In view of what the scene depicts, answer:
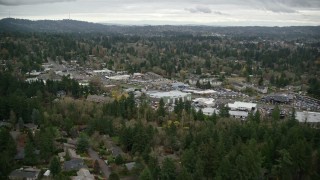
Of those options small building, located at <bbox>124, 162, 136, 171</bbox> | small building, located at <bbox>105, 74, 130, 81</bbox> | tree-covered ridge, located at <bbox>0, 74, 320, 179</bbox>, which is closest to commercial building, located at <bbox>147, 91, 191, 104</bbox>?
tree-covered ridge, located at <bbox>0, 74, 320, 179</bbox>

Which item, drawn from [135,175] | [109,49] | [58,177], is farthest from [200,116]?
[109,49]

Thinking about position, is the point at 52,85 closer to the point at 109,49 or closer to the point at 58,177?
the point at 58,177

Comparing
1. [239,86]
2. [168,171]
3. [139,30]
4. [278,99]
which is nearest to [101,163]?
[168,171]

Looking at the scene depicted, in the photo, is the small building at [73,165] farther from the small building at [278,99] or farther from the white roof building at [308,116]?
the small building at [278,99]

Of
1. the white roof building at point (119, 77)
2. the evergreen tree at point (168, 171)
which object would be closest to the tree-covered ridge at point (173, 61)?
the white roof building at point (119, 77)

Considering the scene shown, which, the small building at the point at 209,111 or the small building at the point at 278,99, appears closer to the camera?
the small building at the point at 209,111

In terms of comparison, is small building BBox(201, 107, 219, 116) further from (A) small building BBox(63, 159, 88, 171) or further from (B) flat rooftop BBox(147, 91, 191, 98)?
(A) small building BBox(63, 159, 88, 171)

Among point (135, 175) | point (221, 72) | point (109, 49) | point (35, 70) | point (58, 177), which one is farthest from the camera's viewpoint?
point (109, 49)

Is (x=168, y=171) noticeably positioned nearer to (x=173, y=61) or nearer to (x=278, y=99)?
(x=278, y=99)
